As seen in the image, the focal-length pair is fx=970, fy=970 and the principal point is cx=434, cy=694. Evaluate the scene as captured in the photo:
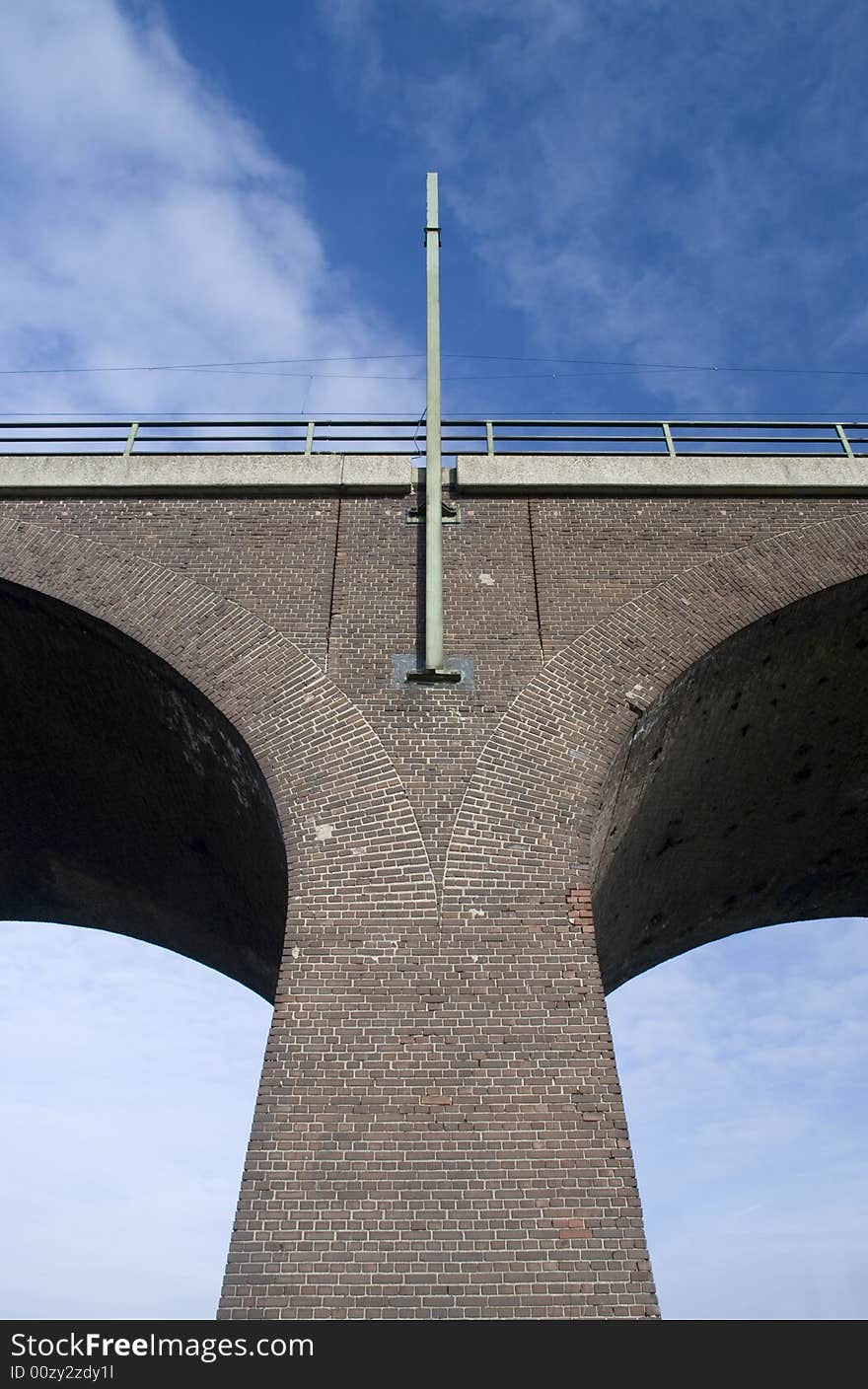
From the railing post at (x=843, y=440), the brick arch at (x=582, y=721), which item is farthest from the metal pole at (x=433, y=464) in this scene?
the railing post at (x=843, y=440)

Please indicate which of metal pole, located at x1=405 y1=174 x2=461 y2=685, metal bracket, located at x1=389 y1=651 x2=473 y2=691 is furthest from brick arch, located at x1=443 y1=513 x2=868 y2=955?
metal pole, located at x1=405 y1=174 x2=461 y2=685

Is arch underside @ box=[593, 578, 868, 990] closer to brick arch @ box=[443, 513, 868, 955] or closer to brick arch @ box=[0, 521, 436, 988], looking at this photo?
brick arch @ box=[443, 513, 868, 955]

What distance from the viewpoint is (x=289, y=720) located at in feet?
25.4

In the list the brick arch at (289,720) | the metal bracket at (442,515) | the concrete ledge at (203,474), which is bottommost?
the brick arch at (289,720)

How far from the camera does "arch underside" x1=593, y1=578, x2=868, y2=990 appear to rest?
872 centimetres

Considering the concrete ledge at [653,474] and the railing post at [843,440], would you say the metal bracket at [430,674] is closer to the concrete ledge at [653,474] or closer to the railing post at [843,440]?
the concrete ledge at [653,474]

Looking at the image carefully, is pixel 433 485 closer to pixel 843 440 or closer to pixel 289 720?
pixel 289 720

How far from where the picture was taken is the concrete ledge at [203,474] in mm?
9328

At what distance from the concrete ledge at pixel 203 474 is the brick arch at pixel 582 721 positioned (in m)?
2.75

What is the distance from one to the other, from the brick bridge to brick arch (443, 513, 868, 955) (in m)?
0.03

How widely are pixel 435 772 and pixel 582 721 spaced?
4.20ft

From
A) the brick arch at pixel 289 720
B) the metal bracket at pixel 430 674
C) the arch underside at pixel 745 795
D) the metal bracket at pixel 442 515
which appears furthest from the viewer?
the metal bracket at pixel 442 515

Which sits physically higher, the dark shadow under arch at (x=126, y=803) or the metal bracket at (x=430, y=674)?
the dark shadow under arch at (x=126, y=803)

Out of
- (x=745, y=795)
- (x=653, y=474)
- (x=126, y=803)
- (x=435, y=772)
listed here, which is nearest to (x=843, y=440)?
(x=653, y=474)
